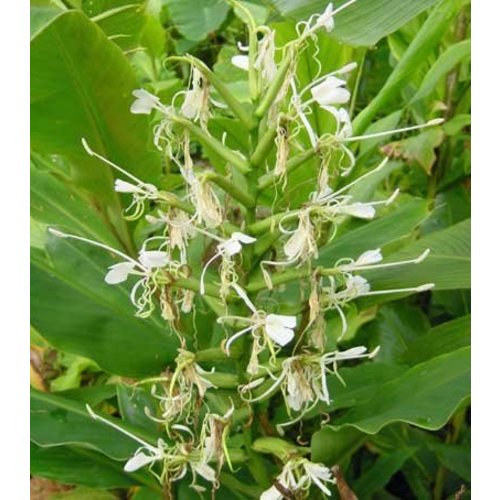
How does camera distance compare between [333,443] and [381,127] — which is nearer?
[333,443]

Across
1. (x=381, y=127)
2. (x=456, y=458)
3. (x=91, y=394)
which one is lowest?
(x=456, y=458)

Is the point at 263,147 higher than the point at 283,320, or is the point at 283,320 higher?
the point at 263,147

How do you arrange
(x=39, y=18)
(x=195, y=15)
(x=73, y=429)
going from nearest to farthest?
(x=39, y=18) → (x=73, y=429) → (x=195, y=15)

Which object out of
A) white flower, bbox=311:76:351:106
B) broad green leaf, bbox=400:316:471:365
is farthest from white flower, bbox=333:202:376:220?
broad green leaf, bbox=400:316:471:365

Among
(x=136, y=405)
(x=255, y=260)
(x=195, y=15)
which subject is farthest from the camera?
(x=195, y=15)

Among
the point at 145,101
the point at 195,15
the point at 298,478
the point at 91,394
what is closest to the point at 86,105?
the point at 145,101

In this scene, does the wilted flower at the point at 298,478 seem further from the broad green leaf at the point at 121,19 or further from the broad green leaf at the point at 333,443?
the broad green leaf at the point at 121,19

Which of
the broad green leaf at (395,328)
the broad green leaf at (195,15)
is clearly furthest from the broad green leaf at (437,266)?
the broad green leaf at (195,15)

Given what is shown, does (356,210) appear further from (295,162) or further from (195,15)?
(195,15)
